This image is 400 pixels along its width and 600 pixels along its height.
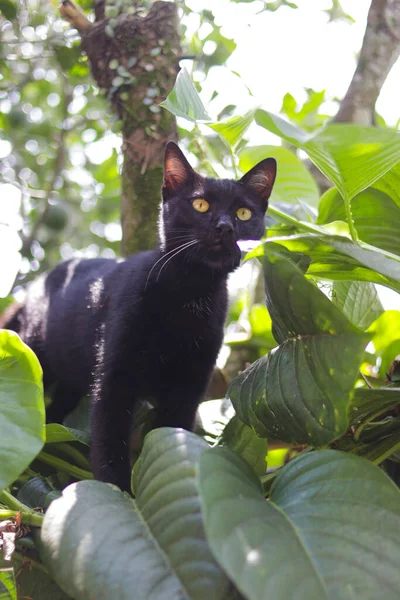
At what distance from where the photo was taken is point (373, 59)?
190 centimetres

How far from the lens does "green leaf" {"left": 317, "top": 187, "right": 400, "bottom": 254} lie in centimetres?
108

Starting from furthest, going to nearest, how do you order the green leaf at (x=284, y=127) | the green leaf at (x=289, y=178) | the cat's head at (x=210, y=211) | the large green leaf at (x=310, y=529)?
the green leaf at (x=289, y=178) → the cat's head at (x=210, y=211) → the green leaf at (x=284, y=127) → the large green leaf at (x=310, y=529)

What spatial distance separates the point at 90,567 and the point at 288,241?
17.9 inches

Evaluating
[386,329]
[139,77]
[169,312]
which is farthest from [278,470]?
[139,77]

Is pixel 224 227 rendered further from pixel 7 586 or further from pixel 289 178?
pixel 7 586

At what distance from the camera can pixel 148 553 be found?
23.6 inches

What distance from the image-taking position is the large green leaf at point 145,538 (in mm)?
568

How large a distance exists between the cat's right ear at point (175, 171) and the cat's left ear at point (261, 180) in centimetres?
12

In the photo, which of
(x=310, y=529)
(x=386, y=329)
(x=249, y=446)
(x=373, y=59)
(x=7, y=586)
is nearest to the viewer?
(x=310, y=529)

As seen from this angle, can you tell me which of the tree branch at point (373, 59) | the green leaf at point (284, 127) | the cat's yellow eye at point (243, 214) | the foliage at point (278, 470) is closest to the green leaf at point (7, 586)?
the foliage at point (278, 470)

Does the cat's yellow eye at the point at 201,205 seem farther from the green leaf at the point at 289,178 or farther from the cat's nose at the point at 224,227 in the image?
the green leaf at the point at 289,178

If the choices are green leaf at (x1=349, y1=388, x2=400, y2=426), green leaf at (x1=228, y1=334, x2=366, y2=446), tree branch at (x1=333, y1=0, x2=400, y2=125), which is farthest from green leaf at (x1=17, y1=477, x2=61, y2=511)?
tree branch at (x1=333, y1=0, x2=400, y2=125)

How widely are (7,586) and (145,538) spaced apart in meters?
0.22

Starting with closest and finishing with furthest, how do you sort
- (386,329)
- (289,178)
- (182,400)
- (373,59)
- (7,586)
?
(7,586), (182,400), (386,329), (289,178), (373,59)
